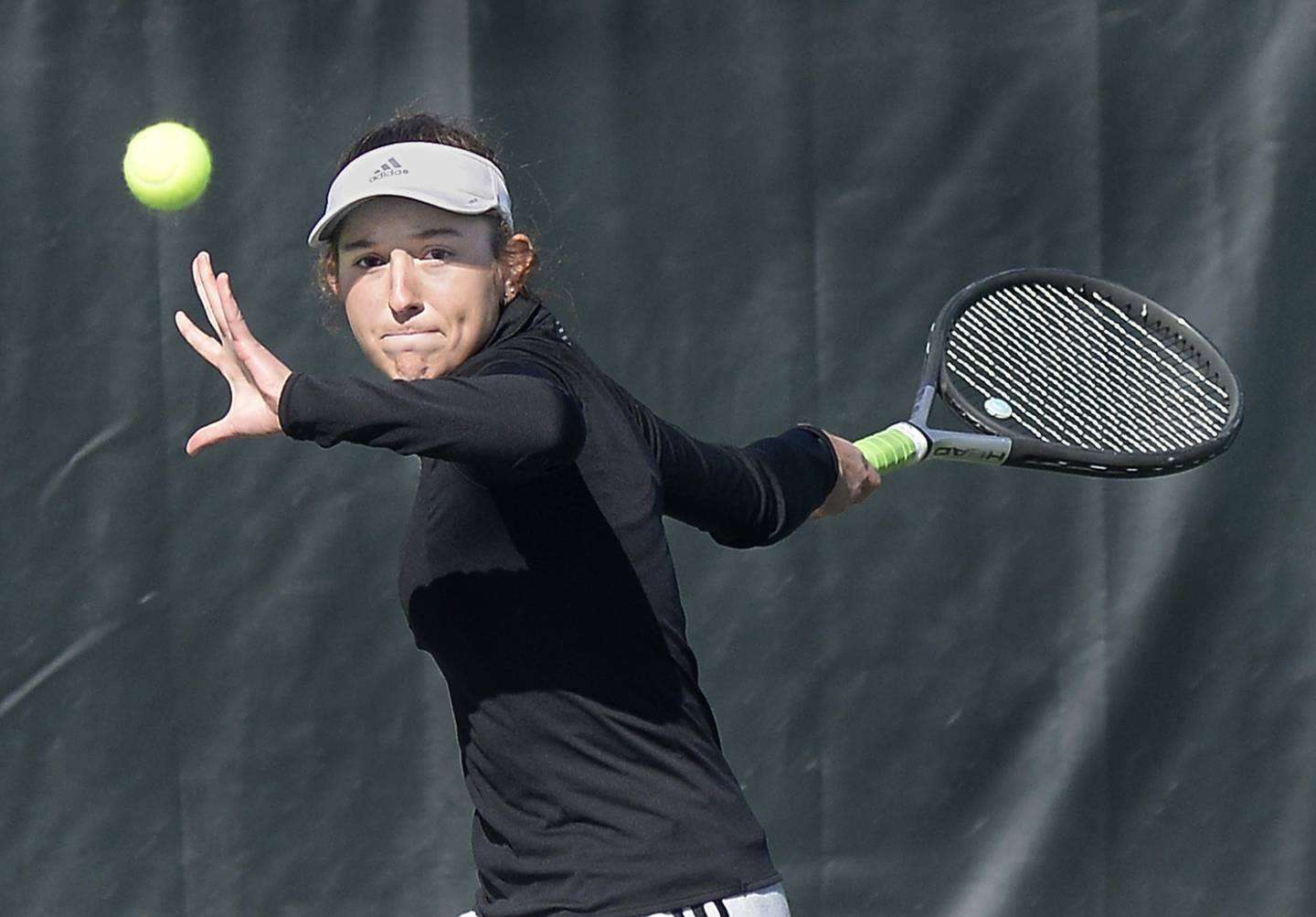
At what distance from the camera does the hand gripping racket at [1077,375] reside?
2691 mm

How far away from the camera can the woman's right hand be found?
1.56 metres

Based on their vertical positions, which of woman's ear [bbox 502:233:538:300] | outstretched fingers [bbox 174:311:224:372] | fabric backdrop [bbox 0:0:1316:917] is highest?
outstretched fingers [bbox 174:311:224:372]

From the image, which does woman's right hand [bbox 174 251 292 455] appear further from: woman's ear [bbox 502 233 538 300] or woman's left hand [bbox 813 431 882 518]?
woman's left hand [bbox 813 431 882 518]

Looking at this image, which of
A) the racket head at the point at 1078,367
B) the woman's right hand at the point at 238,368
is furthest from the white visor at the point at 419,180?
the racket head at the point at 1078,367

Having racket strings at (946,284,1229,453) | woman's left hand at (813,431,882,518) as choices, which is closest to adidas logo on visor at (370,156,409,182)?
woman's left hand at (813,431,882,518)

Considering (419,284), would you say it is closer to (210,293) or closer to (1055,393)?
(210,293)

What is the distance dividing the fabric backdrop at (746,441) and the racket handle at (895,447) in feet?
2.07

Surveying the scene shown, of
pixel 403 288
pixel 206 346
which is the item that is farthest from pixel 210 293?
pixel 403 288

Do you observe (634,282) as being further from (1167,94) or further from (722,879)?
(722,879)

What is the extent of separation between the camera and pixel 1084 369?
2.91 metres

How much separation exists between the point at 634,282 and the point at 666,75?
1.07 ft

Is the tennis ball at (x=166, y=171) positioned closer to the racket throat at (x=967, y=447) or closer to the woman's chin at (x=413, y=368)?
the woman's chin at (x=413, y=368)

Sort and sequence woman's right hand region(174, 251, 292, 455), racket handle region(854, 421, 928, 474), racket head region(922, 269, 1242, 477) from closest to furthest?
woman's right hand region(174, 251, 292, 455), racket handle region(854, 421, 928, 474), racket head region(922, 269, 1242, 477)

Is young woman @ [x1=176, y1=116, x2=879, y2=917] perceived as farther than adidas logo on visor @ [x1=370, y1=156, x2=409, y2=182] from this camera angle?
No
